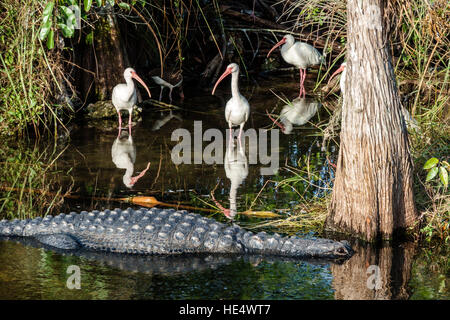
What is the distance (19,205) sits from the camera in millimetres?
6242

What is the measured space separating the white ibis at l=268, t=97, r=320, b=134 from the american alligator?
3.76 meters

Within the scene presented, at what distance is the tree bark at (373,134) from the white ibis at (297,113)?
3.69 m

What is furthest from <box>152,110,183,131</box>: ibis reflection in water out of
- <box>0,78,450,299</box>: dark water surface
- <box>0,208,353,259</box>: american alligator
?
<box>0,208,353,259</box>: american alligator

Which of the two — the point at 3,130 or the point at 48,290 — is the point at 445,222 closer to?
the point at 48,290

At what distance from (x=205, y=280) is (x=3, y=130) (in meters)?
4.80

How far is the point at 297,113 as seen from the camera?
9.97 metres

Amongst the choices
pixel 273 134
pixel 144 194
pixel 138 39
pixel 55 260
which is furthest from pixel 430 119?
pixel 138 39

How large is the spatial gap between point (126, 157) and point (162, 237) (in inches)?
107

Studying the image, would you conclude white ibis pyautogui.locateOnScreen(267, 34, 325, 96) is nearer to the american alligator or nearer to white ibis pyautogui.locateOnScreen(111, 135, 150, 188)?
white ibis pyautogui.locateOnScreen(111, 135, 150, 188)

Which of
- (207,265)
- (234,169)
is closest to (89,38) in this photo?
(234,169)

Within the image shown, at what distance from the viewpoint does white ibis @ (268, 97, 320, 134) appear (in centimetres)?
920

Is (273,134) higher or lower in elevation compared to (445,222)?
higher

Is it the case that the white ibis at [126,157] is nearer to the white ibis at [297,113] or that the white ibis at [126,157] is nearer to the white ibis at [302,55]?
the white ibis at [297,113]

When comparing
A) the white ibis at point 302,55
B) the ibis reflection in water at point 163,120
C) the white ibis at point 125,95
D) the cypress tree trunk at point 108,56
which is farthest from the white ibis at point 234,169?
the white ibis at point 302,55
